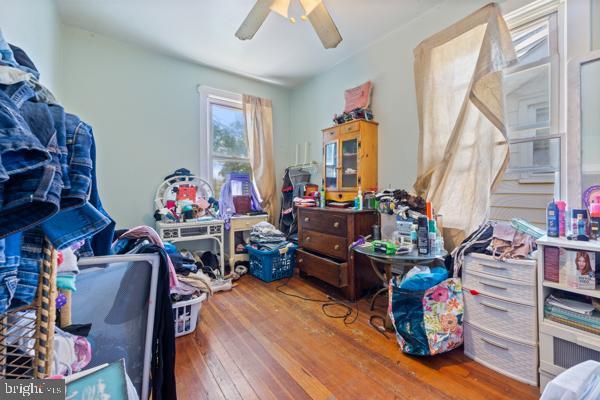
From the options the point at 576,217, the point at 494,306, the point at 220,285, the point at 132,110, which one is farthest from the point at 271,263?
the point at 576,217

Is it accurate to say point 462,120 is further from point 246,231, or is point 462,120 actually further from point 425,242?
point 246,231

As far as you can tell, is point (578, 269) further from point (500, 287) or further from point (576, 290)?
point (500, 287)

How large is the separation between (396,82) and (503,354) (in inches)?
90.3

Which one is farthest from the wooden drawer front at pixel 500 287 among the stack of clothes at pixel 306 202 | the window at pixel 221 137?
the window at pixel 221 137

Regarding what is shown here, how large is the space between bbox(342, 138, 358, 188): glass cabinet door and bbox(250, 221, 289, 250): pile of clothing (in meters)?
1.00

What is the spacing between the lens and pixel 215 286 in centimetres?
256

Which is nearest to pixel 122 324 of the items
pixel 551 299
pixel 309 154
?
pixel 551 299

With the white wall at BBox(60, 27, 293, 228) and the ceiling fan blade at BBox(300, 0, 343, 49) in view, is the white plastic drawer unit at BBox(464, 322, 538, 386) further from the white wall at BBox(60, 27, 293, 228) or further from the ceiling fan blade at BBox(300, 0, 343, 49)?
the white wall at BBox(60, 27, 293, 228)

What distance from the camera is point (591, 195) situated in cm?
134

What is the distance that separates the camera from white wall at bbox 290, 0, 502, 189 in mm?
2131

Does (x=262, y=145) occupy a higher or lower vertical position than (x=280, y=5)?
lower

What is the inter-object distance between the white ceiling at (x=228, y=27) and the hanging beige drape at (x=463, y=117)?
1.60 ft

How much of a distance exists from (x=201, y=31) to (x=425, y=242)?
2791 mm

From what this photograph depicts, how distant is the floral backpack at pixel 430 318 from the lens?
4.83 feet
